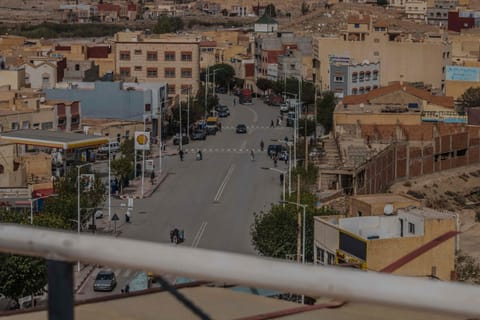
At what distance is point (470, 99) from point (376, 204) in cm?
1927

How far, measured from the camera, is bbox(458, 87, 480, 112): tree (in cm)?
3256

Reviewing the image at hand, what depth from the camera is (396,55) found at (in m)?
36.6

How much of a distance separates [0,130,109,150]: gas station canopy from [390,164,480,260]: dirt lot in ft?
20.4

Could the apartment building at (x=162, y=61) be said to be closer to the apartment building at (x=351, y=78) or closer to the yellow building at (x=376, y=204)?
the apartment building at (x=351, y=78)

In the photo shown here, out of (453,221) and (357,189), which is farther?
(357,189)

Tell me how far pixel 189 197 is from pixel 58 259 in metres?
20.4

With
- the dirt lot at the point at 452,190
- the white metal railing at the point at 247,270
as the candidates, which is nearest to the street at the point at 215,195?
the dirt lot at the point at 452,190

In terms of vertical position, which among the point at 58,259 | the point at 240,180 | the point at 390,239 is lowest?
the point at 240,180

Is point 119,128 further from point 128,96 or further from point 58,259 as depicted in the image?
point 58,259

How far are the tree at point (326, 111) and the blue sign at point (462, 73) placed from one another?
4.99 meters

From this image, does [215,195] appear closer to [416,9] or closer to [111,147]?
[111,147]

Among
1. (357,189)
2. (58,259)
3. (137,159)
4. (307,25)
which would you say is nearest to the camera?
(58,259)

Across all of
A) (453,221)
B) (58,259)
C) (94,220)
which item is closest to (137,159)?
(94,220)

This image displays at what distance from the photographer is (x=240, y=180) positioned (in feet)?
78.8
